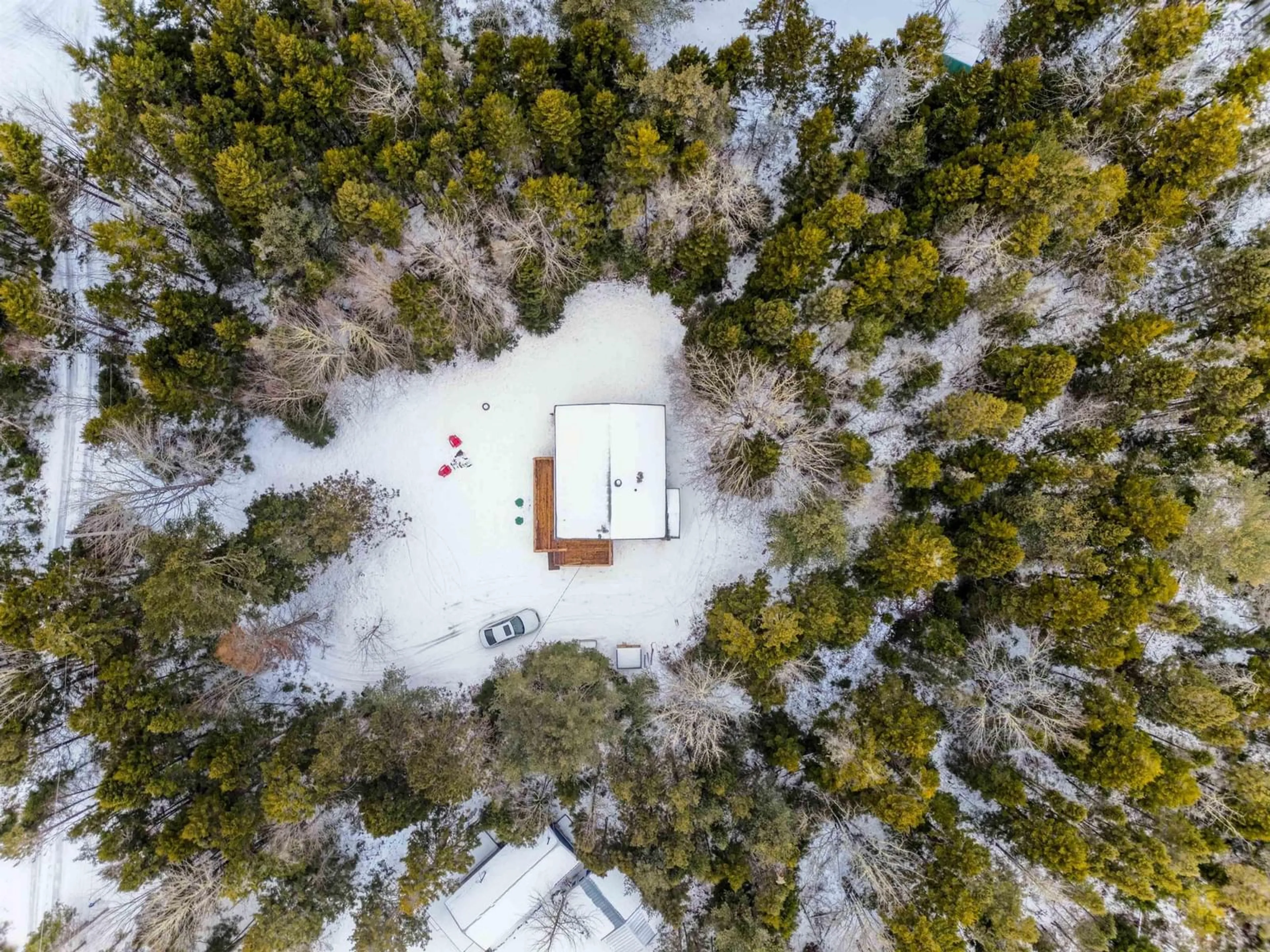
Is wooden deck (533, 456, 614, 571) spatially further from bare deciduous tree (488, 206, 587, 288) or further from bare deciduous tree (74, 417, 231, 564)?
bare deciduous tree (74, 417, 231, 564)

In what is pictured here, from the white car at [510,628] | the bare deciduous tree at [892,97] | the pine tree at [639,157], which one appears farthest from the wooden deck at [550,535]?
the bare deciduous tree at [892,97]

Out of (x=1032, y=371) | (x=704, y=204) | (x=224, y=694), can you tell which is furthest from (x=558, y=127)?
(x=224, y=694)

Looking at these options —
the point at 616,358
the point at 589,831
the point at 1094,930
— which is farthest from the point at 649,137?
the point at 1094,930

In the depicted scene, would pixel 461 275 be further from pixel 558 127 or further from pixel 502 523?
pixel 502 523

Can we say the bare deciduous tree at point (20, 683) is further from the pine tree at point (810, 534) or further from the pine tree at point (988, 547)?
the pine tree at point (988, 547)

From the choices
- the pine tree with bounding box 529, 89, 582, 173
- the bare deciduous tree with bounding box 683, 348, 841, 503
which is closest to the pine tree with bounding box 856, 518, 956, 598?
the bare deciduous tree with bounding box 683, 348, 841, 503

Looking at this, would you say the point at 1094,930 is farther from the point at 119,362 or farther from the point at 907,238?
the point at 119,362
